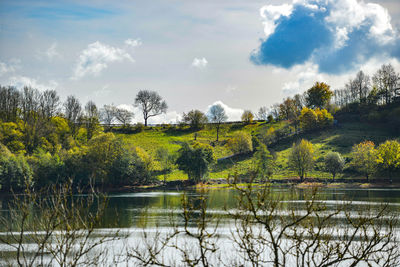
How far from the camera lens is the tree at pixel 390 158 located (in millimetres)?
82312

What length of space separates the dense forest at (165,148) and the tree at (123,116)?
0.39 meters

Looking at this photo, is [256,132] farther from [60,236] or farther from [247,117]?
[60,236]

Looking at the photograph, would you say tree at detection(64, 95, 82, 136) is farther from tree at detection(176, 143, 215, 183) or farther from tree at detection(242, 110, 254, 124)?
tree at detection(242, 110, 254, 124)

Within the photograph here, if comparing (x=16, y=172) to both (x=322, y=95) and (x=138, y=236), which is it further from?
(x=322, y=95)

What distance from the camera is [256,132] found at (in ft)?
443

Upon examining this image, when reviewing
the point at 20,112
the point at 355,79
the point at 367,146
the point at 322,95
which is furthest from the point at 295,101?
the point at 20,112

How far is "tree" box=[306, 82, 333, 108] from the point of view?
145 m

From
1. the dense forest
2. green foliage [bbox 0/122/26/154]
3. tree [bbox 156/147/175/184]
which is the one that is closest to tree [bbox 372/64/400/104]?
the dense forest

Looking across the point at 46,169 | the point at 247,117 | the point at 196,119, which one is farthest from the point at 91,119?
the point at 247,117

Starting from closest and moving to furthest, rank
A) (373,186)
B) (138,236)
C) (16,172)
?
(138,236) → (16,172) → (373,186)

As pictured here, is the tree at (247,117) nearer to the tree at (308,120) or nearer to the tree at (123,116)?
the tree at (308,120)

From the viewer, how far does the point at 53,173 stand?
263ft

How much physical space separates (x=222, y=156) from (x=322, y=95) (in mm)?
53998

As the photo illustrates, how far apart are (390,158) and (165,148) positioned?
5579 cm
